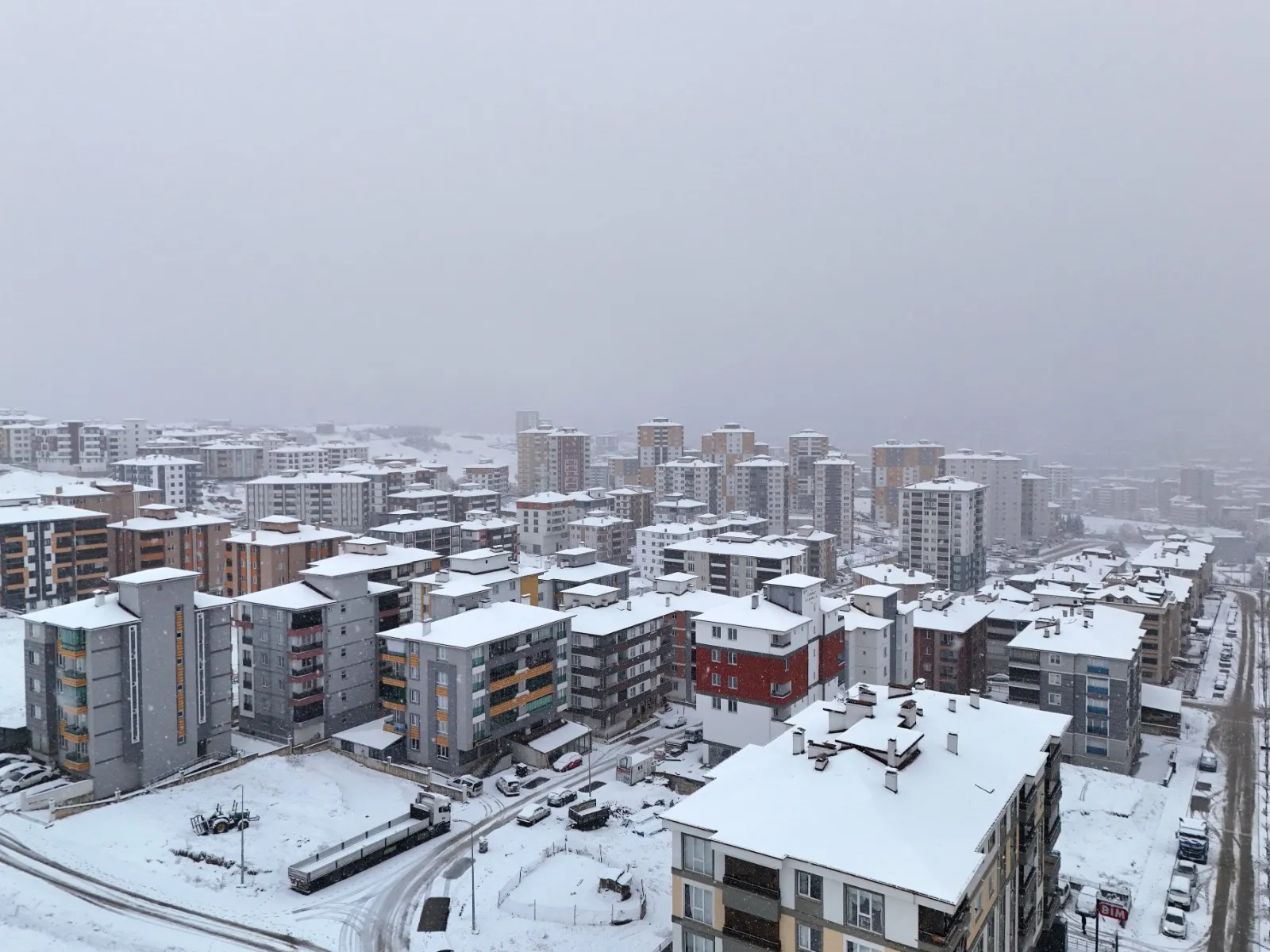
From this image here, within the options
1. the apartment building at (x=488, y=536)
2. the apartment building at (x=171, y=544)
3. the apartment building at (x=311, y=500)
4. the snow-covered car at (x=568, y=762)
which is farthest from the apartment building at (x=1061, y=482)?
the snow-covered car at (x=568, y=762)

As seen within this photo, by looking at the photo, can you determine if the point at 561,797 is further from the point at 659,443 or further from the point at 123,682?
the point at 659,443

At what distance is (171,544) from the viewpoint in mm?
80625

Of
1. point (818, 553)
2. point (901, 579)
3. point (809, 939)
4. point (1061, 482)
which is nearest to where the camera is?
point (809, 939)

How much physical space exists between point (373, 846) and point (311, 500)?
9954cm

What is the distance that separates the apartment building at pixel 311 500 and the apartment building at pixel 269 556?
48234 mm

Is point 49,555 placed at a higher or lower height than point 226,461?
lower

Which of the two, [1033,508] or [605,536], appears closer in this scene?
[605,536]

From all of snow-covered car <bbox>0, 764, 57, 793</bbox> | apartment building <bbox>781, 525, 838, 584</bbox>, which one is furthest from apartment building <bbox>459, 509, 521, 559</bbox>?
snow-covered car <bbox>0, 764, 57, 793</bbox>

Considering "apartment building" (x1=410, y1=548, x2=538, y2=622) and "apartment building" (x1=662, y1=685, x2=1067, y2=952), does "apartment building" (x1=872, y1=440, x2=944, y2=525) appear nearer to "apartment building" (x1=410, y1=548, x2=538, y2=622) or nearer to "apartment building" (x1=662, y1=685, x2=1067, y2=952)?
"apartment building" (x1=410, y1=548, x2=538, y2=622)

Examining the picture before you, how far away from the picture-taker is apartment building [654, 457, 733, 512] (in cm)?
14650

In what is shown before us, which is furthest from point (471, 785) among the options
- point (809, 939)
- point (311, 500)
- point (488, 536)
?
point (311, 500)

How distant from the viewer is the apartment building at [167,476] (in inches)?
5032

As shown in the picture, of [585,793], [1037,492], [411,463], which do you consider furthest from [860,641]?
[411,463]

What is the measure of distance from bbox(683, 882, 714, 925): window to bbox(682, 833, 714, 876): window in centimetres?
48
